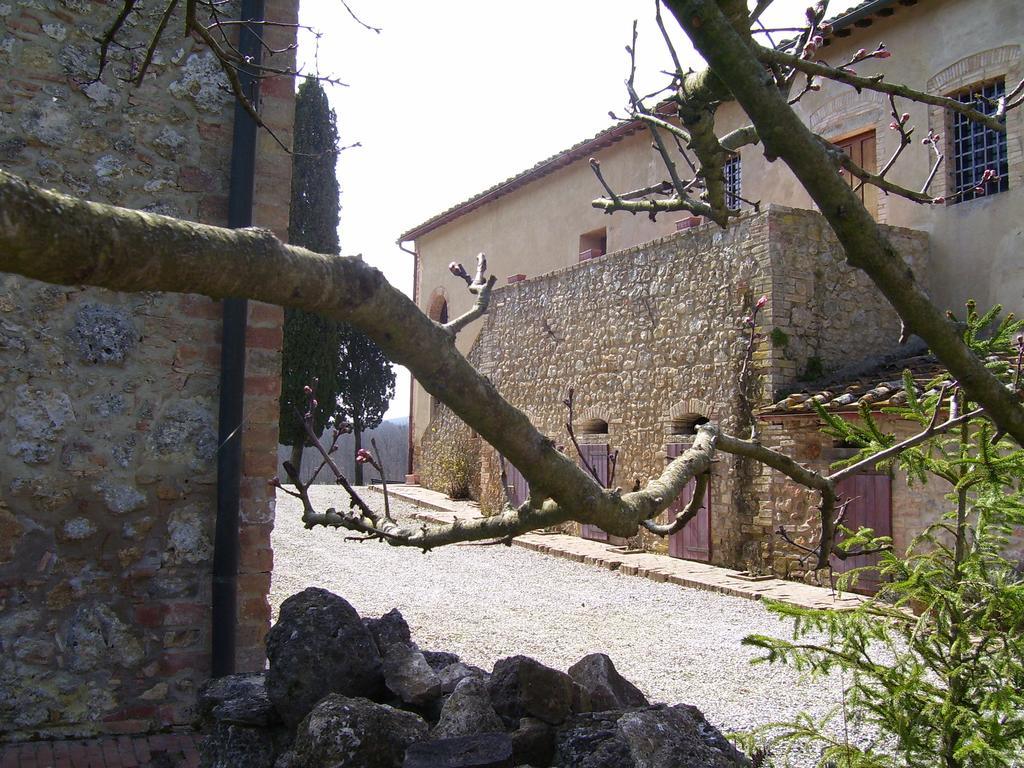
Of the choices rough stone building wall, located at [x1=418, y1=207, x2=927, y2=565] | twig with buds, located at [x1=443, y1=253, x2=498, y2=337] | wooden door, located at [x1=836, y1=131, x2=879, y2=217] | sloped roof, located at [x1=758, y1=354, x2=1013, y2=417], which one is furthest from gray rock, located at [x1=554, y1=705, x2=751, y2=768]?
wooden door, located at [x1=836, y1=131, x2=879, y2=217]

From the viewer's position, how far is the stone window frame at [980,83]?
9679mm

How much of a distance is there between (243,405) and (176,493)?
19.2 inches

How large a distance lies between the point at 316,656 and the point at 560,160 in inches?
549

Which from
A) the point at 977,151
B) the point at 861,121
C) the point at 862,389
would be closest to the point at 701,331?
the point at 862,389

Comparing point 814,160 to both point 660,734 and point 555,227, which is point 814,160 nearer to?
point 660,734

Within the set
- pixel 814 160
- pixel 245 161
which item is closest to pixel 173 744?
pixel 245 161

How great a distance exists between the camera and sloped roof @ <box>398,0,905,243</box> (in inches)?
418

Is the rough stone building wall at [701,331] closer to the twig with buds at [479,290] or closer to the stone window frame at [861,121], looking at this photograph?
the stone window frame at [861,121]

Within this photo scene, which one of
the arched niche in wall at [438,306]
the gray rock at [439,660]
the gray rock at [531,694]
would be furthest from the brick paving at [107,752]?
the arched niche in wall at [438,306]

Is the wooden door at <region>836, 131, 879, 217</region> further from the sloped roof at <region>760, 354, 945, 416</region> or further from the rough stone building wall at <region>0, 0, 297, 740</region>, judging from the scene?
the rough stone building wall at <region>0, 0, 297, 740</region>

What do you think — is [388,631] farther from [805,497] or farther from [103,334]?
[805,497]

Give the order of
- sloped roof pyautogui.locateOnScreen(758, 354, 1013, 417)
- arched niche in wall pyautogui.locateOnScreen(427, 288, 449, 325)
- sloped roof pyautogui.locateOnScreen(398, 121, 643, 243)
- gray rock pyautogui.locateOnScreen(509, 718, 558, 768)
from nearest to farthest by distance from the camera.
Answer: gray rock pyautogui.locateOnScreen(509, 718, 558, 768) < sloped roof pyautogui.locateOnScreen(758, 354, 1013, 417) < sloped roof pyautogui.locateOnScreen(398, 121, 643, 243) < arched niche in wall pyautogui.locateOnScreen(427, 288, 449, 325)

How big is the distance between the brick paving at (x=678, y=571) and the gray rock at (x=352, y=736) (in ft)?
14.4

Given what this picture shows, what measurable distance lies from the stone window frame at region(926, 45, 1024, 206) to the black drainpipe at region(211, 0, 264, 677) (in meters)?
8.60
